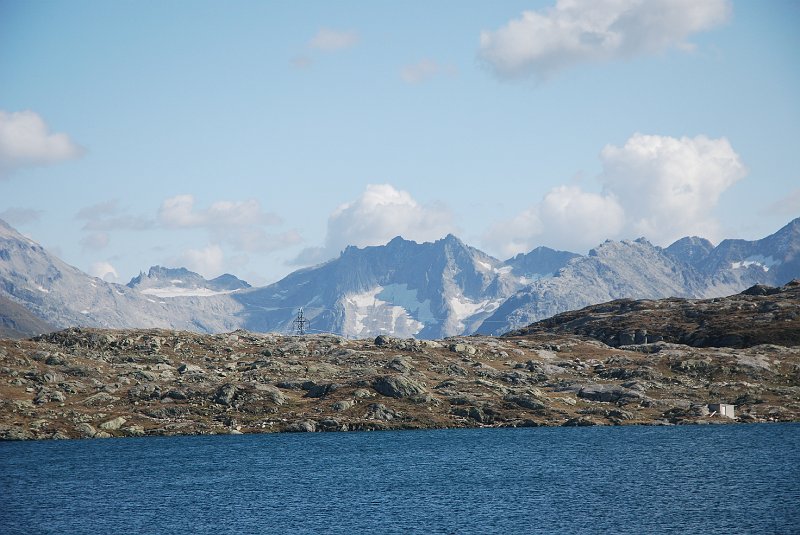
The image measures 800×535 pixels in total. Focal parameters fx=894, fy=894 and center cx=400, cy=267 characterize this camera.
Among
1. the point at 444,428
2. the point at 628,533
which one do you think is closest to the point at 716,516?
the point at 628,533

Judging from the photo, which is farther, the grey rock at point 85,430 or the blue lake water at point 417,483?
the grey rock at point 85,430

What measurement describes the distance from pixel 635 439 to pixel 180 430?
84942mm

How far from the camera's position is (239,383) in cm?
19738

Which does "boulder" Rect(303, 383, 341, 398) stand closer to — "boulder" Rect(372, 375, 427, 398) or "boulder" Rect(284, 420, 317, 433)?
"boulder" Rect(372, 375, 427, 398)

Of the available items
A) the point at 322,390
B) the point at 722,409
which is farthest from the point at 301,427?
the point at 722,409

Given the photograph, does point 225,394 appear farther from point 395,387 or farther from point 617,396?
point 617,396

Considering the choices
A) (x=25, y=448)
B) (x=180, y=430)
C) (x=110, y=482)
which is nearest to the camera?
(x=110, y=482)

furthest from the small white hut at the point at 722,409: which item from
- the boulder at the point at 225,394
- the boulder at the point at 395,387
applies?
the boulder at the point at 225,394

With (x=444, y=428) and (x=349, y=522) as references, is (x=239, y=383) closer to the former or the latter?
(x=444, y=428)

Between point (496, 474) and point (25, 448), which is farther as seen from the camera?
point (25, 448)

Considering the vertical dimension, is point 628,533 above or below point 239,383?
below

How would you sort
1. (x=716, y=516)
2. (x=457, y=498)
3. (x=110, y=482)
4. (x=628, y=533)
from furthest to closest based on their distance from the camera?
(x=110, y=482) → (x=457, y=498) → (x=716, y=516) → (x=628, y=533)

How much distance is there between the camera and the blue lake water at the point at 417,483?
296 ft

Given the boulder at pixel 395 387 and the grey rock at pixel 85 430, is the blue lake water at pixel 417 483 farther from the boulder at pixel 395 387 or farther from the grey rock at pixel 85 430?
the boulder at pixel 395 387
